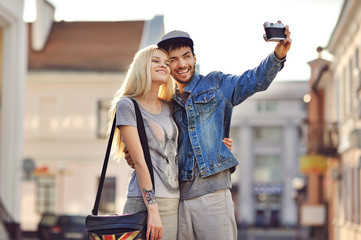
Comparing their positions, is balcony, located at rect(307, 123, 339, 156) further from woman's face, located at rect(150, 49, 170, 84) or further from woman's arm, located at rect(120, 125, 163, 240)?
woman's arm, located at rect(120, 125, 163, 240)

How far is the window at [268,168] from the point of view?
70938 mm

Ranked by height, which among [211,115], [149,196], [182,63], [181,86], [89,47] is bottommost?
[149,196]

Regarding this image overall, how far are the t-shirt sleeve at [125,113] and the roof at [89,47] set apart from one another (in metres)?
33.0

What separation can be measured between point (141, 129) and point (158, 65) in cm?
37

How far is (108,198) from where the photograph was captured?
3694cm

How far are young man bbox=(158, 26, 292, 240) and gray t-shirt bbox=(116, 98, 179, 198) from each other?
9cm

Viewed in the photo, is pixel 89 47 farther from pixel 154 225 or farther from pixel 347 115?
pixel 154 225

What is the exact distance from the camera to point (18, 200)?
22094 mm

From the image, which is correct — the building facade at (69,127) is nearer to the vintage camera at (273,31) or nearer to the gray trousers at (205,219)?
the gray trousers at (205,219)

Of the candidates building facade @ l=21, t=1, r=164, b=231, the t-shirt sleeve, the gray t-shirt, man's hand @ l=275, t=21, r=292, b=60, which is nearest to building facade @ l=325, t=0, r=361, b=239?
building facade @ l=21, t=1, r=164, b=231

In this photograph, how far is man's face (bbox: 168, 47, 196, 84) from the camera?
4.53 metres

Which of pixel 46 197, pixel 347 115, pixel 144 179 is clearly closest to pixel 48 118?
pixel 46 197

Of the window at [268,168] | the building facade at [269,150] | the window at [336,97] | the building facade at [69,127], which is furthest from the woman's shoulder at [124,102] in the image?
the window at [268,168]

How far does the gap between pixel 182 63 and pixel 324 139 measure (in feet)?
88.8
